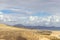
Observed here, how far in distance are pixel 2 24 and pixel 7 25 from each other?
0.60 feet

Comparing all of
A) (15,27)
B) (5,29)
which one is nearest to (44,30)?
(15,27)

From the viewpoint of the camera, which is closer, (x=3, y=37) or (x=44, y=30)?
(x=3, y=37)

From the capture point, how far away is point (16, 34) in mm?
5055

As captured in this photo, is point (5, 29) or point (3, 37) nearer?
point (3, 37)

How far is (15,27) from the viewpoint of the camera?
227 inches

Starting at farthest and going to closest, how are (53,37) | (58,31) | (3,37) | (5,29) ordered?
(58,31), (53,37), (5,29), (3,37)

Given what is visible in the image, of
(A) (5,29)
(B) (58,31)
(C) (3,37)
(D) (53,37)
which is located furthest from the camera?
(B) (58,31)

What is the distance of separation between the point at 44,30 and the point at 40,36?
0.65m

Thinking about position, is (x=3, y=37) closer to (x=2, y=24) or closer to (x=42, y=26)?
(x=2, y=24)

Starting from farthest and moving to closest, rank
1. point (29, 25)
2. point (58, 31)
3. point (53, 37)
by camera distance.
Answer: point (58, 31) < point (29, 25) < point (53, 37)

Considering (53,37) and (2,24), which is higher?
(2,24)

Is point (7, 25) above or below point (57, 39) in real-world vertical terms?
above

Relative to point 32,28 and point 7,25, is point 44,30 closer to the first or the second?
point 32,28

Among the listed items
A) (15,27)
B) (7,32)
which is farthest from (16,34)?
(15,27)
